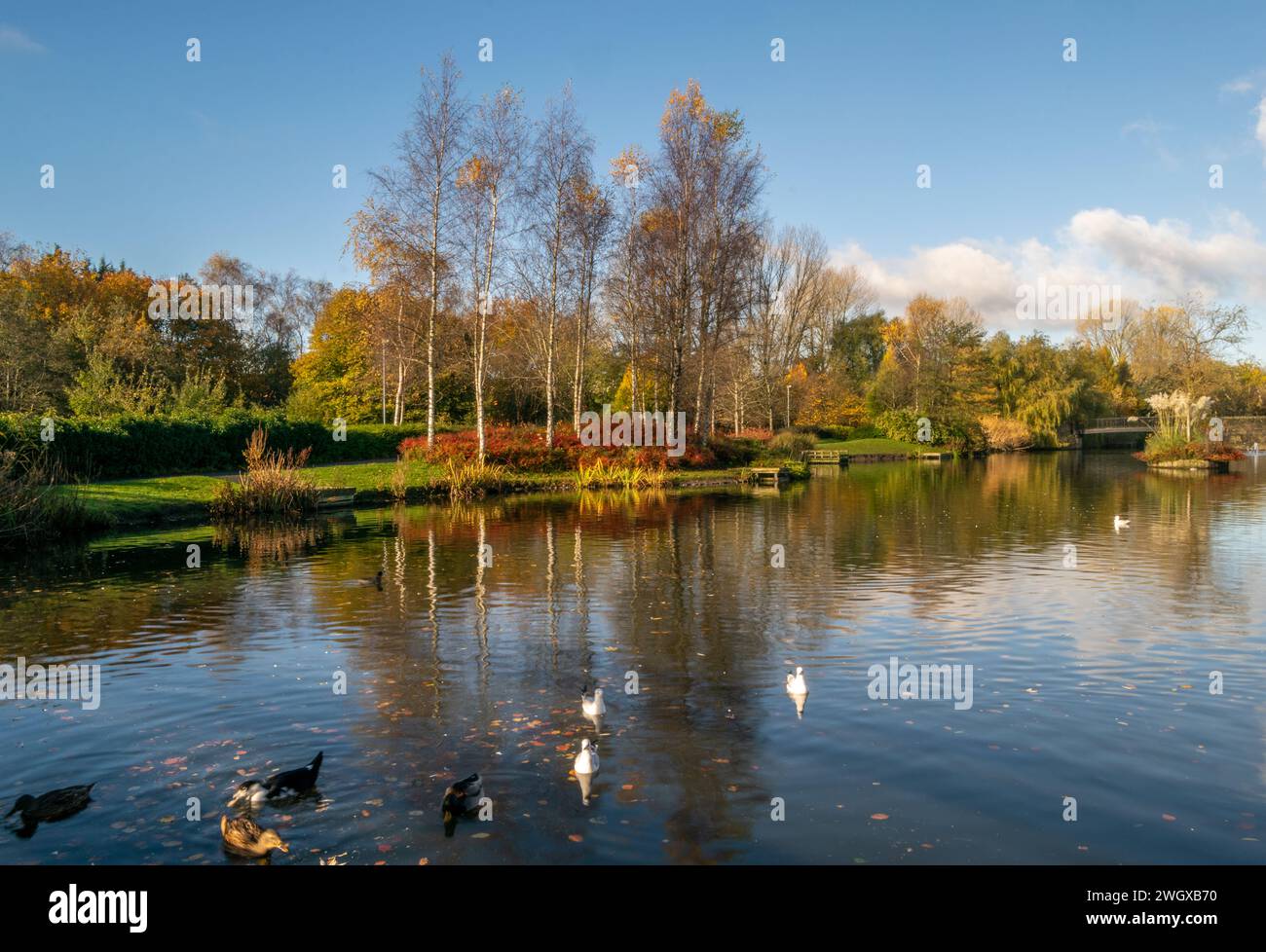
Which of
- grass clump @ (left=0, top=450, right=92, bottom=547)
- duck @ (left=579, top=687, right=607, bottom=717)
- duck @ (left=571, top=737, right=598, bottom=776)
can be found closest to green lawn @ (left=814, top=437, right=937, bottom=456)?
grass clump @ (left=0, top=450, right=92, bottom=547)

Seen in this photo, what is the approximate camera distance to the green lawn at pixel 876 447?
198 ft

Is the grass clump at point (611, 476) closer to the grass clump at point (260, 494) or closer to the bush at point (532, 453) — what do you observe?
the bush at point (532, 453)

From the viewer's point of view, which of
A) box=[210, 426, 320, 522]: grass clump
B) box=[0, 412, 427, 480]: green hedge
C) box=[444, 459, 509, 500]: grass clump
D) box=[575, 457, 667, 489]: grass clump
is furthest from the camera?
box=[575, 457, 667, 489]: grass clump

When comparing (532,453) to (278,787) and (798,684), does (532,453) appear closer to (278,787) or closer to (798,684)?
(798,684)

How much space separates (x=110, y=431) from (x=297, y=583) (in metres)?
17.1

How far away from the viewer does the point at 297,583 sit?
620 inches

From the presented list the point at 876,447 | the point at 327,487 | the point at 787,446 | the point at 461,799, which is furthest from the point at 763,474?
the point at 461,799

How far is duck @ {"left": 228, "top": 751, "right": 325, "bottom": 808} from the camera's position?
628 cm

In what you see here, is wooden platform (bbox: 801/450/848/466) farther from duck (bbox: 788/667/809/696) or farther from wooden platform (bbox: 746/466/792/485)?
duck (bbox: 788/667/809/696)

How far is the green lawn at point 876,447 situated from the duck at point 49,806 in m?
54.4

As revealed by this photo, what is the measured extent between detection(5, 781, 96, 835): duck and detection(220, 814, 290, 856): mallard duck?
4.67 ft

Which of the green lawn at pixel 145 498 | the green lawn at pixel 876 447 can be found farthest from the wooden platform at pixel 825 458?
the green lawn at pixel 145 498

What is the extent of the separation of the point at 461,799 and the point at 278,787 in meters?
1.41

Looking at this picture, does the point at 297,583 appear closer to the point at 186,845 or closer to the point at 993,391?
the point at 186,845
